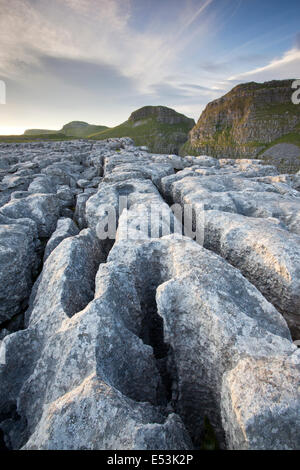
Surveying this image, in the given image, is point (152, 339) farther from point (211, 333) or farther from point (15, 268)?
point (15, 268)

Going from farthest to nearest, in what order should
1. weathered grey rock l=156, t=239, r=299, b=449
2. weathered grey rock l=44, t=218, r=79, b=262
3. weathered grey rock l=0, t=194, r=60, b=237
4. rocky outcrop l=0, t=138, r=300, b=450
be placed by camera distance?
1. weathered grey rock l=0, t=194, r=60, b=237
2. weathered grey rock l=44, t=218, r=79, b=262
3. weathered grey rock l=156, t=239, r=299, b=449
4. rocky outcrop l=0, t=138, r=300, b=450

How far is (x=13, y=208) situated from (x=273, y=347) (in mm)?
17284

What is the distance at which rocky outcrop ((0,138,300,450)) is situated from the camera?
5.13m

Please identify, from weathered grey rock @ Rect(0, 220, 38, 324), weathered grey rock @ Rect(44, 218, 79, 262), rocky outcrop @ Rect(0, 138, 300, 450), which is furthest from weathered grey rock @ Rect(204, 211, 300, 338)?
weathered grey rock @ Rect(0, 220, 38, 324)

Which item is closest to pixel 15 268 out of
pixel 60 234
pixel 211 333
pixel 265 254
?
pixel 60 234

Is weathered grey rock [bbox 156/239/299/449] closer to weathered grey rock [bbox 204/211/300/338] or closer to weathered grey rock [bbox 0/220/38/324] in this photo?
weathered grey rock [bbox 204/211/300/338]

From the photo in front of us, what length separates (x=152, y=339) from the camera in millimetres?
9547

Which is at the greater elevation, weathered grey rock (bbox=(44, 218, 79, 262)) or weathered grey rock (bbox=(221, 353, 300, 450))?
weathered grey rock (bbox=(44, 218, 79, 262))

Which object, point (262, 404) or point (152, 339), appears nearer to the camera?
point (262, 404)

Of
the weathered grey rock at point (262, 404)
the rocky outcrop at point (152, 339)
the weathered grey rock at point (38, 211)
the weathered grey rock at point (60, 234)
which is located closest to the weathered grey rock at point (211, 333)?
the rocky outcrop at point (152, 339)

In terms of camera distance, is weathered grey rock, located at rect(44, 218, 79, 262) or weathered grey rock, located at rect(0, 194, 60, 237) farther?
weathered grey rock, located at rect(0, 194, 60, 237)

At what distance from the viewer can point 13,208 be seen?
631 inches

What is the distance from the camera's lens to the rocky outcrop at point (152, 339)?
16.8 feet

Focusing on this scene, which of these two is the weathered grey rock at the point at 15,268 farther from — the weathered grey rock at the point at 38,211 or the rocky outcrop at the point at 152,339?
the weathered grey rock at the point at 38,211
